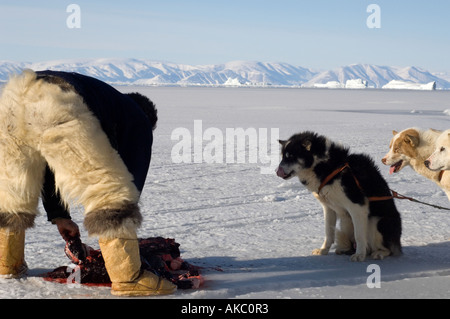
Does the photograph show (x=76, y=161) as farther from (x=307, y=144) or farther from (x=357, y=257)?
(x=357, y=257)

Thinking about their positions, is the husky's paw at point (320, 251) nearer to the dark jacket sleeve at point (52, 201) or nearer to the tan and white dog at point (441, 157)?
the tan and white dog at point (441, 157)

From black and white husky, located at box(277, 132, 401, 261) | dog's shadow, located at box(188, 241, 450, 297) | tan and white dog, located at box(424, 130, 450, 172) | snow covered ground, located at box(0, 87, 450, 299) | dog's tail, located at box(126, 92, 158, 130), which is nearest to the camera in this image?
snow covered ground, located at box(0, 87, 450, 299)

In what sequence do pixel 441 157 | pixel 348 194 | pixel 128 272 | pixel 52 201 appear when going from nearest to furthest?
pixel 128 272, pixel 52 201, pixel 348 194, pixel 441 157

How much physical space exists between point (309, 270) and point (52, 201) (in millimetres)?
2058

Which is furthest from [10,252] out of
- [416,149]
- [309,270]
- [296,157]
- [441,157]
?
[416,149]

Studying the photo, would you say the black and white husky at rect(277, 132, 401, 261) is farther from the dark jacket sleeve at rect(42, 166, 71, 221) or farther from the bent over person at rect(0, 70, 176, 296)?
the dark jacket sleeve at rect(42, 166, 71, 221)

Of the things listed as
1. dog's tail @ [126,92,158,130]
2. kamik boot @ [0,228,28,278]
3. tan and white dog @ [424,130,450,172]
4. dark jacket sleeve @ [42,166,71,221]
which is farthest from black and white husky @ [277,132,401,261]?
kamik boot @ [0,228,28,278]

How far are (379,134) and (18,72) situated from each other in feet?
45.2

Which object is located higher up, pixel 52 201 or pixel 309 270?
pixel 52 201

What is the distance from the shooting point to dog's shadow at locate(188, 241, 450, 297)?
391 centimetres

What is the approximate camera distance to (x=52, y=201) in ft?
13.0

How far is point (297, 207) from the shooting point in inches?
265

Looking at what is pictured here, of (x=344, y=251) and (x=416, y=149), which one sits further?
(x=416, y=149)

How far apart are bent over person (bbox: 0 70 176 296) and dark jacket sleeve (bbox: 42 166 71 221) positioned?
20 cm
